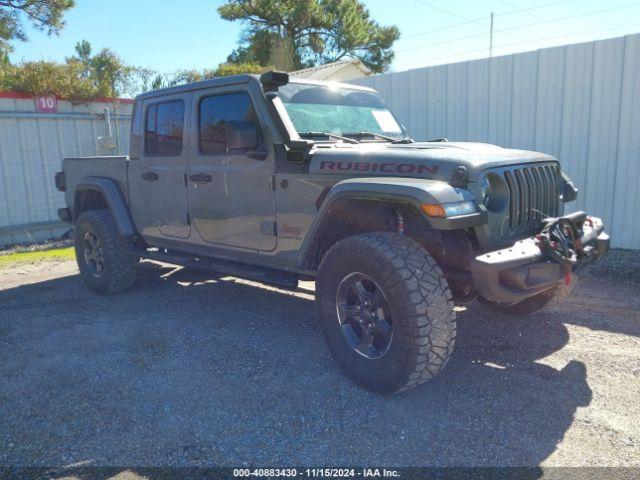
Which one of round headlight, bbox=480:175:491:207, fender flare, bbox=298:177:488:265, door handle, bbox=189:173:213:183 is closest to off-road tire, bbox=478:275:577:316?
round headlight, bbox=480:175:491:207

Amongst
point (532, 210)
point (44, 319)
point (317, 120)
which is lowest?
point (44, 319)

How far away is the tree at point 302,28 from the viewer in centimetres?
2861

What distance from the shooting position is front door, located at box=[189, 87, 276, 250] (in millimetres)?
4156

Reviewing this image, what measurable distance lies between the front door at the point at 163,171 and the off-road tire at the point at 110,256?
14.0 inches

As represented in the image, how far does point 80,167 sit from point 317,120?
3417mm

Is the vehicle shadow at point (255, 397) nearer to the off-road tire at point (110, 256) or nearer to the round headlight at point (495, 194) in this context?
the off-road tire at point (110, 256)

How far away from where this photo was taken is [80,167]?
6320 millimetres

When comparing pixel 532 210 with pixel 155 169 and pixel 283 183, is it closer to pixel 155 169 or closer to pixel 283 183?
pixel 283 183

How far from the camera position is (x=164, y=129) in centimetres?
517

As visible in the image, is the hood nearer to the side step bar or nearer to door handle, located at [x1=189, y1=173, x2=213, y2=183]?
the side step bar

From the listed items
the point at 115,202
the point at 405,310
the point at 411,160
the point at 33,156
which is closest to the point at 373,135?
the point at 411,160

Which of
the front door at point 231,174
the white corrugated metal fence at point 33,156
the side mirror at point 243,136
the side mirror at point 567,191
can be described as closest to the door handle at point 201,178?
the front door at point 231,174

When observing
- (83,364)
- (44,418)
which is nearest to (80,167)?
(83,364)

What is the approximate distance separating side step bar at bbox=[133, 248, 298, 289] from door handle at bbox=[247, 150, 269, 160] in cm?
93
